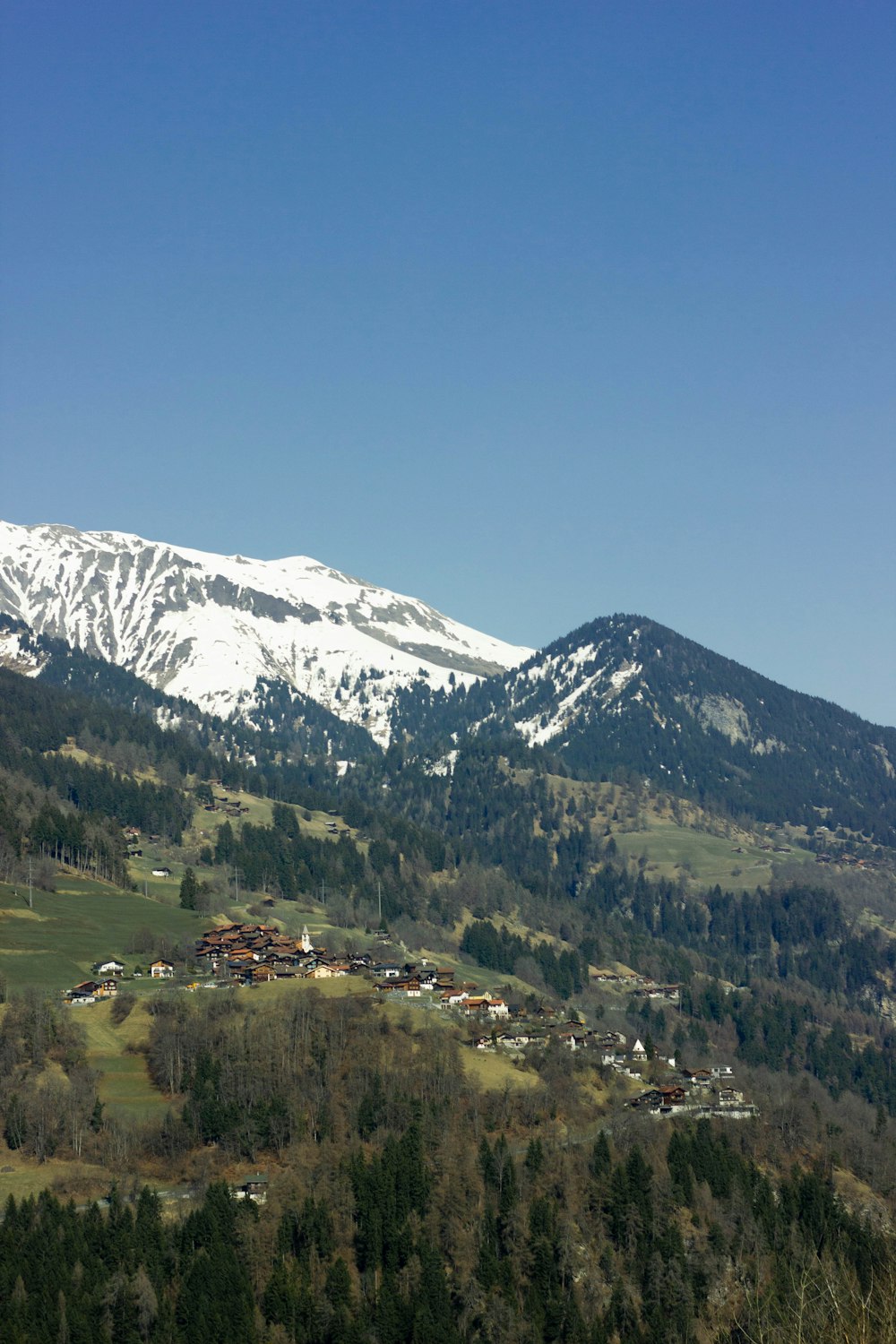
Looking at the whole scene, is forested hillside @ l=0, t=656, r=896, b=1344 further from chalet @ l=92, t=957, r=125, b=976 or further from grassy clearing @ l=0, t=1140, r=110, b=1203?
chalet @ l=92, t=957, r=125, b=976

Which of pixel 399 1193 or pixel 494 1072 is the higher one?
pixel 494 1072

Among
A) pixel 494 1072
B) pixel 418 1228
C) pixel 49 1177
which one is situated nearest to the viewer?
pixel 418 1228

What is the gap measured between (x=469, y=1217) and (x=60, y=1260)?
3327cm

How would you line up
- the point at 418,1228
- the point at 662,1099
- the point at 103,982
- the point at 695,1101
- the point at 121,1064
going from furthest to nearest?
the point at 103,982 → the point at 695,1101 → the point at 662,1099 → the point at 121,1064 → the point at 418,1228

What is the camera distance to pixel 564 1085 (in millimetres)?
163125

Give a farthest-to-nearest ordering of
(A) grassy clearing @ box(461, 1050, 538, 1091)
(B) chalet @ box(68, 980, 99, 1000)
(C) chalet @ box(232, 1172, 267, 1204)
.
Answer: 1. (B) chalet @ box(68, 980, 99, 1000)
2. (A) grassy clearing @ box(461, 1050, 538, 1091)
3. (C) chalet @ box(232, 1172, 267, 1204)

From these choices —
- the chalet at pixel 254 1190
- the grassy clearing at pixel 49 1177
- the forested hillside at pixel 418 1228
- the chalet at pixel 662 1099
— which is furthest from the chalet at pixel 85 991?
the chalet at pixel 662 1099

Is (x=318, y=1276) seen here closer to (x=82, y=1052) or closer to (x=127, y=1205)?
(x=127, y=1205)

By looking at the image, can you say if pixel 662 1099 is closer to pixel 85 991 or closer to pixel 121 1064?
pixel 121 1064

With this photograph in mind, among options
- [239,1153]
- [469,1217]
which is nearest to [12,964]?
[239,1153]

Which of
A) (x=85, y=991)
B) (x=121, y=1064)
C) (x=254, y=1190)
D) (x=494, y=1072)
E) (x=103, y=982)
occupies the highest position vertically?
(x=494, y=1072)

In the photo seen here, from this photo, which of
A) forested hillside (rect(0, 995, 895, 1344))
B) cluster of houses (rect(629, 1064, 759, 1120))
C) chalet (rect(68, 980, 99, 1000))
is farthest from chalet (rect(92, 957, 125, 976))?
cluster of houses (rect(629, 1064, 759, 1120))

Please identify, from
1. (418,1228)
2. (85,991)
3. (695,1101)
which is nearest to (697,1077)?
(695,1101)

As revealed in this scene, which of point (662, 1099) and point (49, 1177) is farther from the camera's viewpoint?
point (662, 1099)
